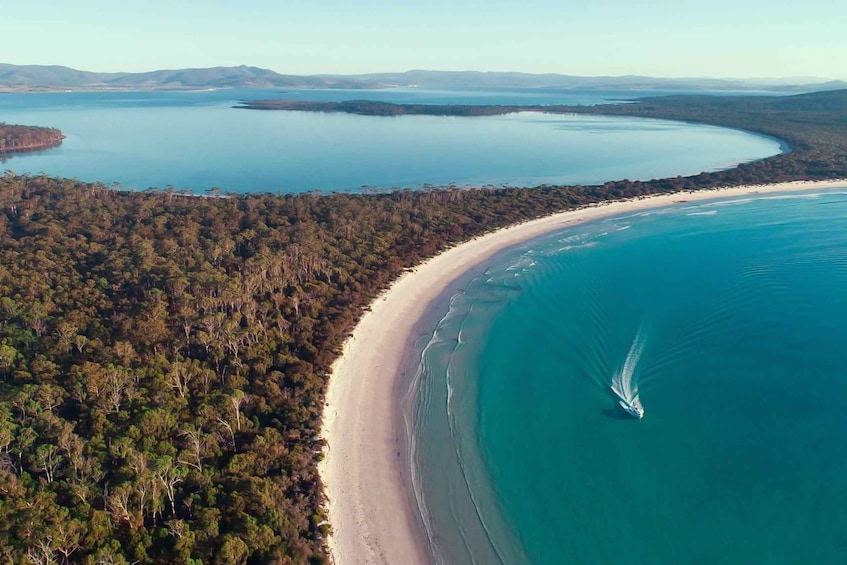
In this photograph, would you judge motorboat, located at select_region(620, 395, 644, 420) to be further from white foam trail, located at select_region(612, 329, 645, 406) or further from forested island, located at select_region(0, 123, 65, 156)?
forested island, located at select_region(0, 123, 65, 156)

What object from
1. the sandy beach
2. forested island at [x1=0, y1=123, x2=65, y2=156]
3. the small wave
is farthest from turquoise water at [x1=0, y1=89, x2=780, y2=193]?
the sandy beach

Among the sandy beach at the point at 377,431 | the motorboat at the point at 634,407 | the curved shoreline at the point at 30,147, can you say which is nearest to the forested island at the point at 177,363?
the sandy beach at the point at 377,431

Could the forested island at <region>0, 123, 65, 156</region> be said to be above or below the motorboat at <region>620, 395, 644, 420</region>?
above

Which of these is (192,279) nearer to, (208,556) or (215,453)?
(215,453)

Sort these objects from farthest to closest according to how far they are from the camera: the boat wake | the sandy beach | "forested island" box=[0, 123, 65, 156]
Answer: "forested island" box=[0, 123, 65, 156]
the boat wake
the sandy beach

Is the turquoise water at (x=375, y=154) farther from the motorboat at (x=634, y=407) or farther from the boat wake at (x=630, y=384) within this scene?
the motorboat at (x=634, y=407)

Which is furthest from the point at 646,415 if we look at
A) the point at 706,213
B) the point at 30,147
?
the point at 30,147

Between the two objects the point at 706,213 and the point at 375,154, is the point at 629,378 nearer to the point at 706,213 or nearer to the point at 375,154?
the point at 706,213
